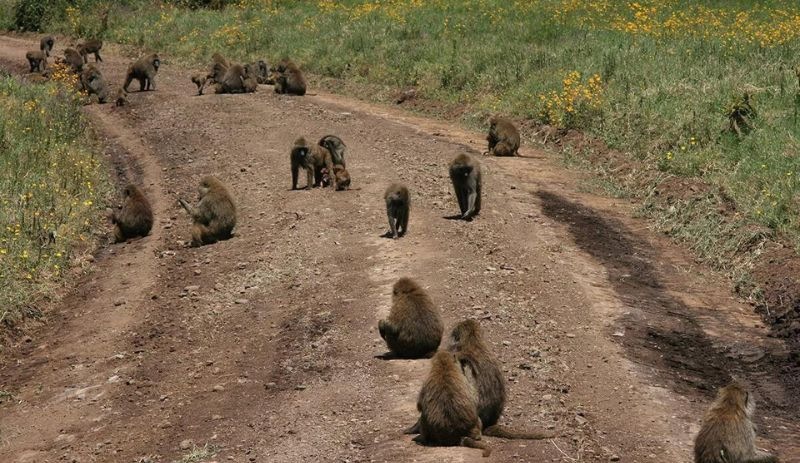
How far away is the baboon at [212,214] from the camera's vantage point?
55.9 ft

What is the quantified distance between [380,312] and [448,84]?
51.6 feet

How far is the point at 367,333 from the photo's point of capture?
41.2 feet

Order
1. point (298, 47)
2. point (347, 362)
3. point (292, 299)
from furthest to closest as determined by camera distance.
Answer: point (298, 47)
point (292, 299)
point (347, 362)

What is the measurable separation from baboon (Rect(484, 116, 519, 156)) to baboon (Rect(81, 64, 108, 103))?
39.6 ft

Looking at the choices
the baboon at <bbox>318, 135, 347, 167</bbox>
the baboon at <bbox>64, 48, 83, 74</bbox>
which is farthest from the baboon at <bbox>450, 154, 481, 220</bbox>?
the baboon at <bbox>64, 48, 83, 74</bbox>

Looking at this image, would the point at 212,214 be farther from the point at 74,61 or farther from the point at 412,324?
the point at 74,61

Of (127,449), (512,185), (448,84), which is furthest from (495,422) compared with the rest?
(448,84)

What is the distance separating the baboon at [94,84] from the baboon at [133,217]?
12.1 m

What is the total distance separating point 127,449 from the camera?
34.6ft

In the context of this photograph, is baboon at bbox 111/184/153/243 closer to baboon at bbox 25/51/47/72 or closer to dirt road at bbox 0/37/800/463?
dirt road at bbox 0/37/800/463

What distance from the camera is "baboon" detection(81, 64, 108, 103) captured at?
96.8 ft

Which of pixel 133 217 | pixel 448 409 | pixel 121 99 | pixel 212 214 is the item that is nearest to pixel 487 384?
pixel 448 409

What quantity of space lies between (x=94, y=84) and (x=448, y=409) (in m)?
22.8

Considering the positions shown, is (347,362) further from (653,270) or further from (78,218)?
(78,218)
